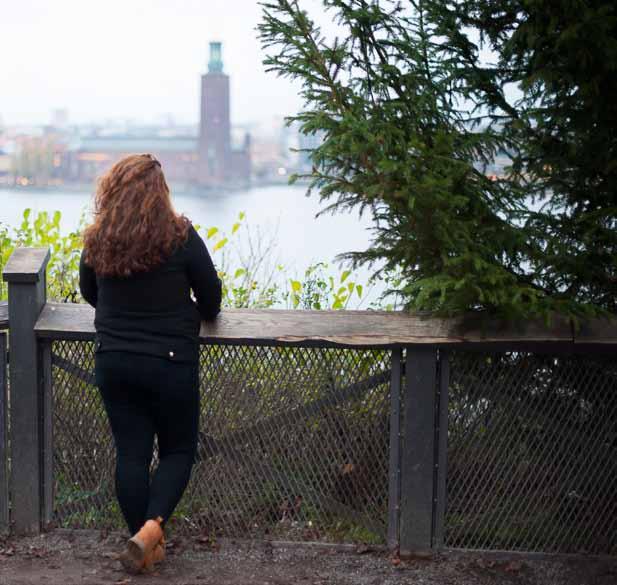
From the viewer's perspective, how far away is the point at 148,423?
3543 millimetres

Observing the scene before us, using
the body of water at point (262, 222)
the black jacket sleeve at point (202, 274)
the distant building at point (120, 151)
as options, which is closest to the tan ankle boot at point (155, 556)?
the black jacket sleeve at point (202, 274)

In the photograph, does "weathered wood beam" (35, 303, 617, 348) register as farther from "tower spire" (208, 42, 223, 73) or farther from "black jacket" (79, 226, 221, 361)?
"tower spire" (208, 42, 223, 73)

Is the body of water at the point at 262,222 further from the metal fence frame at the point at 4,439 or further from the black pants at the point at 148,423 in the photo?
the black pants at the point at 148,423

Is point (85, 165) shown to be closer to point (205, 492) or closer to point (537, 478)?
point (205, 492)

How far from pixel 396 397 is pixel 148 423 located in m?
1.02

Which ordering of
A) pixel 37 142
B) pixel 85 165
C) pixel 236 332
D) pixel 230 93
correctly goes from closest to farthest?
pixel 236 332 < pixel 37 142 < pixel 85 165 < pixel 230 93

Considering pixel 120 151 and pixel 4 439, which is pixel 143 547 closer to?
pixel 4 439

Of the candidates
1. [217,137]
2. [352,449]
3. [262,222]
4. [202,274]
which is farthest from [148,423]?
[217,137]

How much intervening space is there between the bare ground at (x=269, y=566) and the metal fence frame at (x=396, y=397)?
12cm

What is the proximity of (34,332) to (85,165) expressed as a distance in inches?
293

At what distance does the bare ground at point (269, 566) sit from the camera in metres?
3.62

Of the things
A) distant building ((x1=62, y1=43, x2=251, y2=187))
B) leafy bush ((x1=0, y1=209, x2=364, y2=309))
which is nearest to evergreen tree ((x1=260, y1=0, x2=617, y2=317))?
leafy bush ((x1=0, y1=209, x2=364, y2=309))

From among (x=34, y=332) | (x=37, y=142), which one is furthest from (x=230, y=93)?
(x=34, y=332)

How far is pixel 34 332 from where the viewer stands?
3811mm
